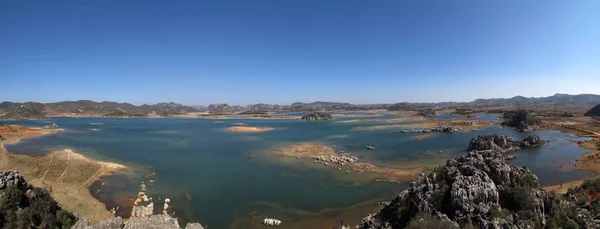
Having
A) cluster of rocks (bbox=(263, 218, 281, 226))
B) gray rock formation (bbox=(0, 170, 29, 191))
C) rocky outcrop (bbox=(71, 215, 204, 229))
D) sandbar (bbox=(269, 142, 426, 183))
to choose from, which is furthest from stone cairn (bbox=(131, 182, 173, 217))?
sandbar (bbox=(269, 142, 426, 183))

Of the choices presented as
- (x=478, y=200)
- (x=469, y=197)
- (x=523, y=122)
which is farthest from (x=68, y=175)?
(x=523, y=122)

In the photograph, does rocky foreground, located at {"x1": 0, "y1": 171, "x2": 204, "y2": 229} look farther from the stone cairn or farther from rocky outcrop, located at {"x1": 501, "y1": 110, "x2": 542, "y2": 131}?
rocky outcrop, located at {"x1": 501, "y1": 110, "x2": 542, "y2": 131}

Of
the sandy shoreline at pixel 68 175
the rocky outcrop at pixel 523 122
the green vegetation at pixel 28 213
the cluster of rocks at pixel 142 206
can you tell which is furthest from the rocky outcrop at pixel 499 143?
the green vegetation at pixel 28 213

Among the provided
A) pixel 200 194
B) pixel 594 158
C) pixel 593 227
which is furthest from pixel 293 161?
pixel 594 158

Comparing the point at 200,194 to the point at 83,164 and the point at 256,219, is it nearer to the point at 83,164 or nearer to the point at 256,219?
the point at 256,219

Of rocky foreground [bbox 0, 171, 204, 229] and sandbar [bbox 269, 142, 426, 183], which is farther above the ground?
rocky foreground [bbox 0, 171, 204, 229]

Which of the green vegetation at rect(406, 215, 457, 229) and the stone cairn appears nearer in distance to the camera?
the green vegetation at rect(406, 215, 457, 229)

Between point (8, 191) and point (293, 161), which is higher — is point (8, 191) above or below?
above
